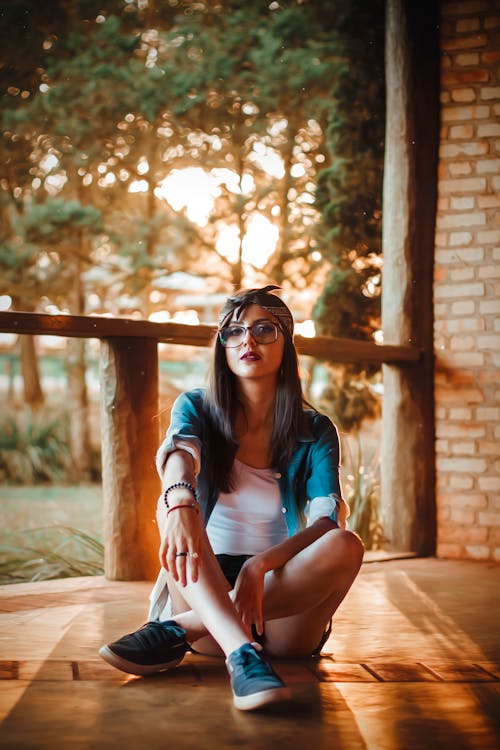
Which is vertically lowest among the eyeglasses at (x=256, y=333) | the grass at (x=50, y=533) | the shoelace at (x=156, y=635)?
the grass at (x=50, y=533)

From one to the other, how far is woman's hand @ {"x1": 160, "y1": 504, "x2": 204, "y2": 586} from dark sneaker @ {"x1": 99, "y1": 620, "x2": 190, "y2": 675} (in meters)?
0.25

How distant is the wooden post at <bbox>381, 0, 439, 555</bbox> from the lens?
529cm

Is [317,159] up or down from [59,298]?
up

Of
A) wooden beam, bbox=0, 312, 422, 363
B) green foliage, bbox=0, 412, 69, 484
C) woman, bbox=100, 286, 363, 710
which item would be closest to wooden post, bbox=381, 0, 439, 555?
wooden beam, bbox=0, 312, 422, 363

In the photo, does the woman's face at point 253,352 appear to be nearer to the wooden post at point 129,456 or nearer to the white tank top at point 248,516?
the white tank top at point 248,516

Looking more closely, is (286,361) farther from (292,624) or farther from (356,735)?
(356,735)

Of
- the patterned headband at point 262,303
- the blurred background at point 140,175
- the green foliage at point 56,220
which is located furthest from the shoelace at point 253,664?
→ the green foliage at point 56,220

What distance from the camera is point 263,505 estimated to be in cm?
292

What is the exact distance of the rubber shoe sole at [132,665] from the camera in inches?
101

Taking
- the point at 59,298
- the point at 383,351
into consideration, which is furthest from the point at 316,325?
the point at 59,298

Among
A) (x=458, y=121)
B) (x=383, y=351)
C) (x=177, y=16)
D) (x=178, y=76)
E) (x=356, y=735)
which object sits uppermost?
(x=177, y=16)

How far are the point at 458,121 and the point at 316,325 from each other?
1482 mm

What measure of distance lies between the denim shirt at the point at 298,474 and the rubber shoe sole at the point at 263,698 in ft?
1.90

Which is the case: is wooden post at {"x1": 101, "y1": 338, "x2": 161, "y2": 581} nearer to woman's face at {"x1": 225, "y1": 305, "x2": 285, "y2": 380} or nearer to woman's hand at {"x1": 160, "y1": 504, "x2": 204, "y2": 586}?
woman's face at {"x1": 225, "y1": 305, "x2": 285, "y2": 380}
